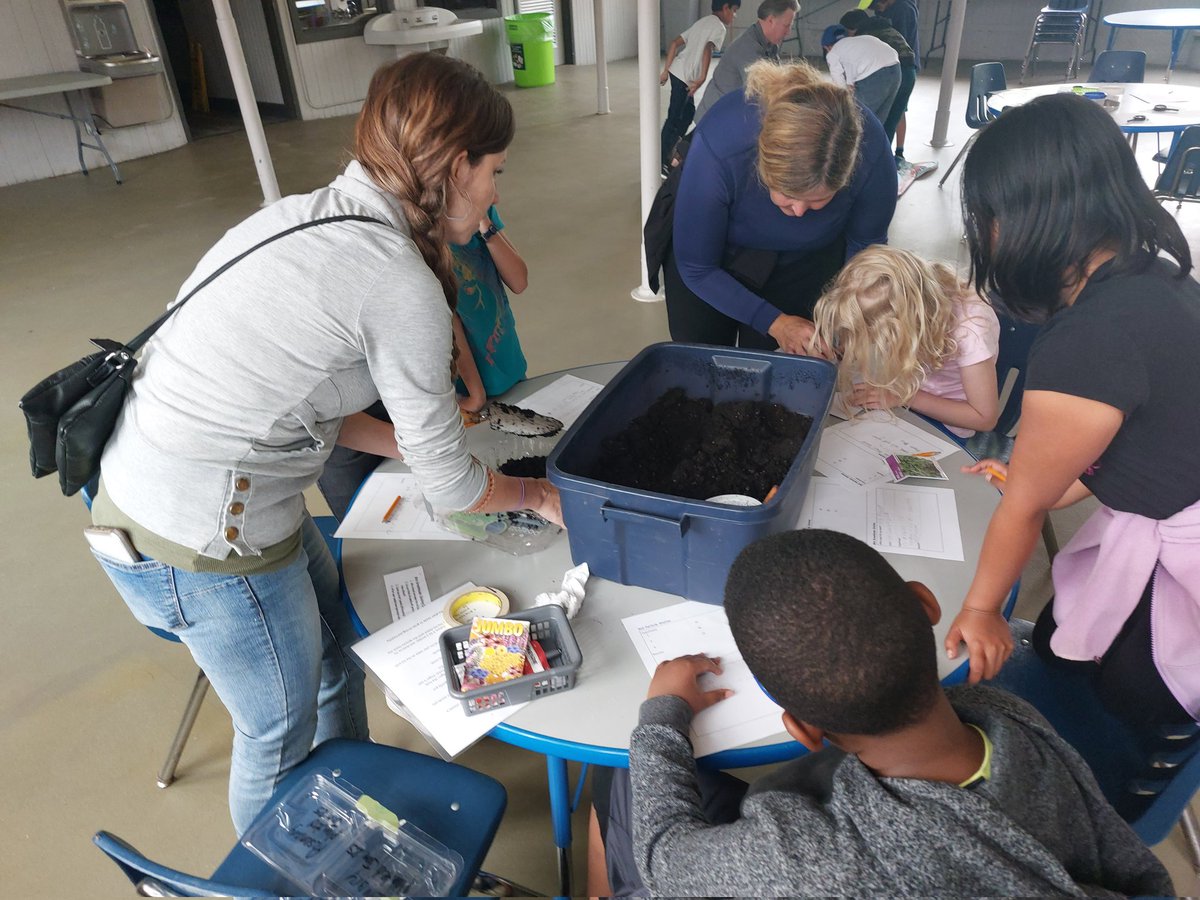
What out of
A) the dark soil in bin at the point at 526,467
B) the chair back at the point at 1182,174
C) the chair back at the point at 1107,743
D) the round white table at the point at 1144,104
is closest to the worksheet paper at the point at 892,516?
the chair back at the point at 1107,743

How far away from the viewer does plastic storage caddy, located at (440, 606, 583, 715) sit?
3.38 ft

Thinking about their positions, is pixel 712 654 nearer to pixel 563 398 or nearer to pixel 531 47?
pixel 563 398

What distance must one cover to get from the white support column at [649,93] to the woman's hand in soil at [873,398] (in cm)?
183

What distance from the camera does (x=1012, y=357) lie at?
1.98 meters

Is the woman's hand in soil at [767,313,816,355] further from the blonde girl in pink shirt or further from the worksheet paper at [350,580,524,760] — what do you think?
the worksheet paper at [350,580,524,760]

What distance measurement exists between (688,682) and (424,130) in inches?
32.0

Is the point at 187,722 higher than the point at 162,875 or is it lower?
lower

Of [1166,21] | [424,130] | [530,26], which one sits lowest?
[1166,21]

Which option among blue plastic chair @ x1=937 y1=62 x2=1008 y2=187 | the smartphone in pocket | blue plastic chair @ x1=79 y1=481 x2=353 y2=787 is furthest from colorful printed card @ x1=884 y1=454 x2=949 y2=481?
blue plastic chair @ x1=937 y1=62 x2=1008 y2=187

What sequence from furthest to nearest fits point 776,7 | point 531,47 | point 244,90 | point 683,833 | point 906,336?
point 531,47, point 244,90, point 776,7, point 906,336, point 683,833

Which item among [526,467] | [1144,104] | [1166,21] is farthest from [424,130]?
[1166,21]

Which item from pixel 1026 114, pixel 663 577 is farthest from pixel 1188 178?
pixel 663 577

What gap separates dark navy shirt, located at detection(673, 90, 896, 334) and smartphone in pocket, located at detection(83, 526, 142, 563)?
1374mm

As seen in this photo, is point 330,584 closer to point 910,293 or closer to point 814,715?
point 814,715
